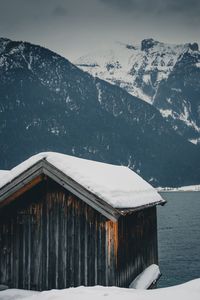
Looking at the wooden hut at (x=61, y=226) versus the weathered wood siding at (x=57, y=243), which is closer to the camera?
the wooden hut at (x=61, y=226)

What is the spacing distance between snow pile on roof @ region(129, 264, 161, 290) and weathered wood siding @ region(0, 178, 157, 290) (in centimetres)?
67

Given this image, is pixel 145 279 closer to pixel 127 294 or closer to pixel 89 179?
pixel 89 179

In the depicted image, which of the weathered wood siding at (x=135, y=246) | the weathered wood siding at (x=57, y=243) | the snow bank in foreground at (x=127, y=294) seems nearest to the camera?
the snow bank in foreground at (x=127, y=294)

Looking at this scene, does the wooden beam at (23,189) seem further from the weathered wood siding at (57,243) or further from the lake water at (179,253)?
the lake water at (179,253)

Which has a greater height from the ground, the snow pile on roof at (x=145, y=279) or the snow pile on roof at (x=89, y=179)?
the snow pile on roof at (x=89, y=179)

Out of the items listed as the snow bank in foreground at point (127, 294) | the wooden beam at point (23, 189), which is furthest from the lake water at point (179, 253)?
the snow bank in foreground at point (127, 294)

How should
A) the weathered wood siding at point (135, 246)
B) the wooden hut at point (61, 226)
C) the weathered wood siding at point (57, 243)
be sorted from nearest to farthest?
1. the wooden hut at point (61, 226)
2. the weathered wood siding at point (57, 243)
3. the weathered wood siding at point (135, 246)

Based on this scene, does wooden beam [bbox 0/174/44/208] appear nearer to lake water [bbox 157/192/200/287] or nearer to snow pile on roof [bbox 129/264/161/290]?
snow pile on roof [bbox 129/264/161/290]

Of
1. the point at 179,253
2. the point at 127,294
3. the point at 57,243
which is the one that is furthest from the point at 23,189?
the point at 179,253

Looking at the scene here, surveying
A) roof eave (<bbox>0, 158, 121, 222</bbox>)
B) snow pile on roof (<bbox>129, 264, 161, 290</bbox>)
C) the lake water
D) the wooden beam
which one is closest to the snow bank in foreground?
roof eave (<bbox>0, 158, 121, 222</bbox>)

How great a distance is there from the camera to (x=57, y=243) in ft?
38.4

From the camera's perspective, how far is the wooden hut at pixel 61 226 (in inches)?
439

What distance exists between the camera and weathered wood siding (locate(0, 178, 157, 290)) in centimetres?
1128

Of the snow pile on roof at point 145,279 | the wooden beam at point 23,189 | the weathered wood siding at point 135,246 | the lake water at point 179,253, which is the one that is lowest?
the lake water at point 179,253
